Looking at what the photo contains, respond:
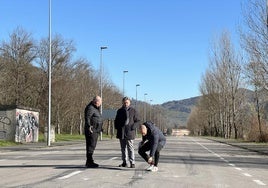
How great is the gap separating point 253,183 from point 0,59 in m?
50.0

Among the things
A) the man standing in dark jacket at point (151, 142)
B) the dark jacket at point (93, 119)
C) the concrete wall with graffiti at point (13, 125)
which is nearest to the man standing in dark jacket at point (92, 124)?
the dark jacket at point (93, 119)

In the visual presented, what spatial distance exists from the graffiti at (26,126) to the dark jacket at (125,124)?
25.8 meters

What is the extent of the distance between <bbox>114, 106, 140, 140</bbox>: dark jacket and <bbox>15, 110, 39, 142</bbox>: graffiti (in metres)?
25.8

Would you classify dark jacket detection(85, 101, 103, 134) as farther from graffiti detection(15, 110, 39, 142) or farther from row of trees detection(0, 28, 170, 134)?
row of trees detection(0, 28, 170, 134)

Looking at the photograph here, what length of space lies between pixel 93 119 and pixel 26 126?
1085 inches

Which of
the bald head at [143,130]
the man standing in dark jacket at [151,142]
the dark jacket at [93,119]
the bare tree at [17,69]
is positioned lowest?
the man standing in dark jacket at [151,142]

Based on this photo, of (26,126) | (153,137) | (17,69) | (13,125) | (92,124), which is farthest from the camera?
(17,69)

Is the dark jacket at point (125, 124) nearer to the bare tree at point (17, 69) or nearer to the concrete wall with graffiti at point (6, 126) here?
the concrete wall with graffiti at point (6, 126)

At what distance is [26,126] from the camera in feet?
135

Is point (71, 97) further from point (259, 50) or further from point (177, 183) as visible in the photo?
point (177, 183)

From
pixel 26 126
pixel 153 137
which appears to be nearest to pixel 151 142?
pixel 153 137

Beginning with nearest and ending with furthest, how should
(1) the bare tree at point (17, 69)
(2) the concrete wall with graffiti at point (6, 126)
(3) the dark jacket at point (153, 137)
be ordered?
1. (3) the dark jacket at point (153, 137)
2. (2) the concrete wall with graffiti at point (6, 126)
3. (1) the bare tree at point (17, 69)

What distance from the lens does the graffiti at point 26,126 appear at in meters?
39.5

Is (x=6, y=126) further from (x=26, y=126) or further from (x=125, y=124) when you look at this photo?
(x=125, y=124)
